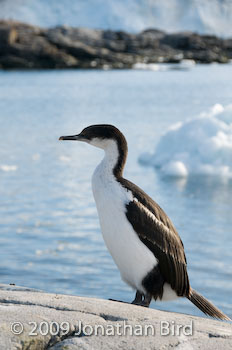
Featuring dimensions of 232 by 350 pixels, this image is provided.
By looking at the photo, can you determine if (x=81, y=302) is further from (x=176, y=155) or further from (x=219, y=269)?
(x=176, y=155)

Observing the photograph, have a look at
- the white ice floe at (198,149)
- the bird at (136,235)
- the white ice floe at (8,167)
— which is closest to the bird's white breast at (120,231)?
the bird at (136,235)

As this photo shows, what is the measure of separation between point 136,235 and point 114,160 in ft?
1.72

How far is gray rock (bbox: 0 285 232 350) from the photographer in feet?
9.95

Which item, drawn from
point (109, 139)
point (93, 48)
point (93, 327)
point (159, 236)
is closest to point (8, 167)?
point (109, 139)

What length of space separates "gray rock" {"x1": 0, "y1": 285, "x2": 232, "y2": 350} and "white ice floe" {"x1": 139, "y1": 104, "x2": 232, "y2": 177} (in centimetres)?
904

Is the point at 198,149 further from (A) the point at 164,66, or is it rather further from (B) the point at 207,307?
(A) the point at 164,66

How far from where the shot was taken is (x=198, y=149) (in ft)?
42.3

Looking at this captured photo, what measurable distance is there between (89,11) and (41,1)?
13947mm

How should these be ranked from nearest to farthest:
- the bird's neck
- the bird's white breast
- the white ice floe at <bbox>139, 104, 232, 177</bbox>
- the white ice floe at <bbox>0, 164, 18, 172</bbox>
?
the bird's white breast, the bird's neck, the white ice floe at <bbox>139, 104, 232, 177</bbox>, the white ice floe at <bbox>0, 164, 18, 172</bbox>

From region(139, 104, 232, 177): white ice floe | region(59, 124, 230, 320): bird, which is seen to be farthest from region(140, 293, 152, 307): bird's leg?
region(139, 104, 232, 177): white ice floe

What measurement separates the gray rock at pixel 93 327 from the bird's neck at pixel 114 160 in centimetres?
91

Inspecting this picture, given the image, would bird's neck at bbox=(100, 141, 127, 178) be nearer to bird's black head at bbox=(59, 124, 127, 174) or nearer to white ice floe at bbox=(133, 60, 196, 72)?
bird's black head at bbox=(59, 124, 127, 174)

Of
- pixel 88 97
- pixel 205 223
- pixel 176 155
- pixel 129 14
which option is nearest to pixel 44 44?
pixel 88 97

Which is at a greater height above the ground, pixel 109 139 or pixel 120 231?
pixel 109 139
